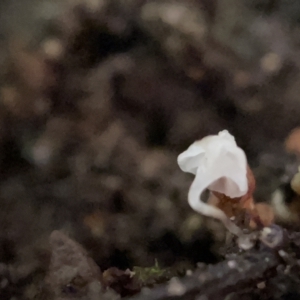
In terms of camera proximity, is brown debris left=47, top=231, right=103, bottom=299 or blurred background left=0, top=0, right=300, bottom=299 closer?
brown debris left=47, top=231, right=103, bottom=299

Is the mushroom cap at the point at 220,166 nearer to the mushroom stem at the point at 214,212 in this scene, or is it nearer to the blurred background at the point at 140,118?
the mushroom stem at the point at 214,212

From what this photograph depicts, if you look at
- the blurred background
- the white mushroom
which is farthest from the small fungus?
the blurred background

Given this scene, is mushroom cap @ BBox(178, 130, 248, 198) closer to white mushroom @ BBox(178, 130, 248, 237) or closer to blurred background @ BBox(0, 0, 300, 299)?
white mushroom @ BBox(178, 130, 248, 237)

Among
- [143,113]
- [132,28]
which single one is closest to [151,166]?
[143,113]

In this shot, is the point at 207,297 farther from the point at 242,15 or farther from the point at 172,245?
the point at 242,15

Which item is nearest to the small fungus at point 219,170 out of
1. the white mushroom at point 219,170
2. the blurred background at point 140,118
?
the white mushroom at point 219,170

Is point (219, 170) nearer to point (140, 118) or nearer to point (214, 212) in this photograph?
point (214, 212)

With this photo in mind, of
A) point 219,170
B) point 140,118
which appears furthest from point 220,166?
point 140,118
